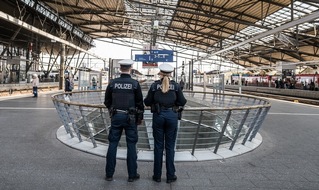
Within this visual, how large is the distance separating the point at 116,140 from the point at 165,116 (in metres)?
0.81

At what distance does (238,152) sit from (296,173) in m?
1.19

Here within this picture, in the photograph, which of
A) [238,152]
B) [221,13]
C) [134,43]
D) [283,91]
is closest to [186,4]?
[221,13]

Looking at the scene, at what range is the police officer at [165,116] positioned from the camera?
3.64 metres

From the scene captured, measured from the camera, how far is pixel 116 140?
3.74 metres

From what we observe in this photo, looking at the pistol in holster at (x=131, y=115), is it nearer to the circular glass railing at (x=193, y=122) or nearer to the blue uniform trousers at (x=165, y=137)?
the blue uniform trousers at (x=165, y=137)

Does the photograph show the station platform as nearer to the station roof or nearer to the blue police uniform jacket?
the blue police uniform jacket

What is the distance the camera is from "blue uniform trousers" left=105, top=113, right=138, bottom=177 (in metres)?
3.65

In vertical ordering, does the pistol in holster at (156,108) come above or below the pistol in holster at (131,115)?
above

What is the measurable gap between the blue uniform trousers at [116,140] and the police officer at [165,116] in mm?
317

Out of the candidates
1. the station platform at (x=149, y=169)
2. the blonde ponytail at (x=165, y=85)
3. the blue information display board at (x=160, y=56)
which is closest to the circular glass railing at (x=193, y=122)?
the station platform at (x=149, y=169)

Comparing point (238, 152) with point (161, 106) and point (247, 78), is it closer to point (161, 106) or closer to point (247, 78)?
point (161, 106)

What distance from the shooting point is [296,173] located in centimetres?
404

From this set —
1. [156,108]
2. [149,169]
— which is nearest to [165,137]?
[156,108]

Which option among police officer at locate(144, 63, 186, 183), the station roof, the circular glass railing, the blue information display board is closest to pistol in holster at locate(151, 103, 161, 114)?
police officer at locate(144, 63, 186, 183)
